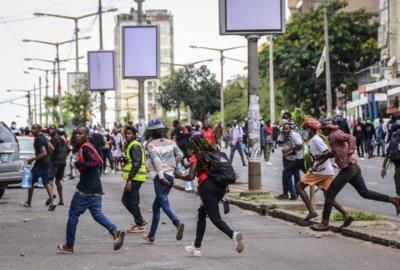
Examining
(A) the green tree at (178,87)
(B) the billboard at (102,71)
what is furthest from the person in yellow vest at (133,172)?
(A) the green tree at (178,87)

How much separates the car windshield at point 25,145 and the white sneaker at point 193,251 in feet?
69.4

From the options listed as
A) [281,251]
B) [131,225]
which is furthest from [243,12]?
[281,251]

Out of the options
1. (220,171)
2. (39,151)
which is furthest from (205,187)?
(39,151)

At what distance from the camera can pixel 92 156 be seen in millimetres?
15297

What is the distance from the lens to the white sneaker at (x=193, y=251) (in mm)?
14141

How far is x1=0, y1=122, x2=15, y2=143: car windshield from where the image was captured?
93.5 feet

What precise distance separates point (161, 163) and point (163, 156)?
11 cm

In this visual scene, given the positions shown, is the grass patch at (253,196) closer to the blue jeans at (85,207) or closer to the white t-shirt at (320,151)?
the white t-shirt at (320,151)

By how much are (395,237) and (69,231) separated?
4306 millimetres

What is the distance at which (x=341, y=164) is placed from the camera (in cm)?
1659

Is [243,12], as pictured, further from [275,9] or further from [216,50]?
[216,50]

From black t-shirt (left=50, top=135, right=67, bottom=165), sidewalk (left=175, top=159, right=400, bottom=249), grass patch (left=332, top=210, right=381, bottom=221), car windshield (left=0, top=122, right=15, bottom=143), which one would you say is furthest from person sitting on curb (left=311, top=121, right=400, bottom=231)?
car windshield (left=0, top=122, right=15, bottom=143)

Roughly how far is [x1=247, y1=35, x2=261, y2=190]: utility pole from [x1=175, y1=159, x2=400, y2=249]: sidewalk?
0.34 m

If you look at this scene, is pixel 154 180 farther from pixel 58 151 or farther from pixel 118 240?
pixel 58 151
